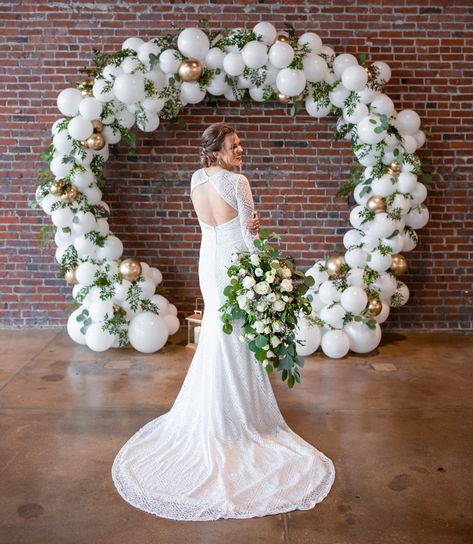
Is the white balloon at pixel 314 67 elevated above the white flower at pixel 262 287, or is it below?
above

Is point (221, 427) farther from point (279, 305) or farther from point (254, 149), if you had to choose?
point (254, 149)

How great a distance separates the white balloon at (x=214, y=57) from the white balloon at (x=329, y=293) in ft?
6.73

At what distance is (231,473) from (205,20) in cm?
386

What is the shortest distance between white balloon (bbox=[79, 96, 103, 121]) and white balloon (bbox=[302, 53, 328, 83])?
1733 millimetres

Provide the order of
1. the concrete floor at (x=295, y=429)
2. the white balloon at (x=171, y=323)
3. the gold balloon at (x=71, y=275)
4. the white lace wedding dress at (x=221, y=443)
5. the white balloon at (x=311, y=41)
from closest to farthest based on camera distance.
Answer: the concrete floor at (x=295, y=429)
the white lace wedding dress at (x=221, y=443)
the white balloon at (x=311, y=41)
the gold balloon at (x=71, y=275)
the white balloon at (x=171, y=323)

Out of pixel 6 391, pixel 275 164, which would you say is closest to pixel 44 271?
pixel 6 391

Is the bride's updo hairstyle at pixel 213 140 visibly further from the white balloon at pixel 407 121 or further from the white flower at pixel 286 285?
the white balloon at pixel 407 121

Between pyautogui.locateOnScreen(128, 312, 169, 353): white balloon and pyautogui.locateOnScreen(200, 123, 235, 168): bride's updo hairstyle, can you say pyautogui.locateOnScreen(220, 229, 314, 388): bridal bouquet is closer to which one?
pyautogui.locateOnScreen(200, 123, 235, 168): bride's updo hairstyle

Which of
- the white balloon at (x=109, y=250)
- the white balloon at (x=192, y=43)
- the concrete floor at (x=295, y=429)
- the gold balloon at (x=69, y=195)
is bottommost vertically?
the concrete floor at (x=295, y=429)

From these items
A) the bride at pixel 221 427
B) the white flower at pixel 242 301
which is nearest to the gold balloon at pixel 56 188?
the bride at pixel 221 427

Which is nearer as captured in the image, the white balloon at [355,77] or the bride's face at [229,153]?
the bride's face at [229,153]

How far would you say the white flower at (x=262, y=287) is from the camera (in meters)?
3.36

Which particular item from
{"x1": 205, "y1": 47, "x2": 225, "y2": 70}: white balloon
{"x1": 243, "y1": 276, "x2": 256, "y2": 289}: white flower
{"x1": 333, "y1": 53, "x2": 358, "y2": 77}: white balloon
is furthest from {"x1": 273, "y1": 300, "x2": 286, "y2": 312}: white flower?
{"x1": 333, "y1": 53, "x2": 358, "y2": 77}: white balloon

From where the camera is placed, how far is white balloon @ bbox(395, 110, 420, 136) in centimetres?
570
